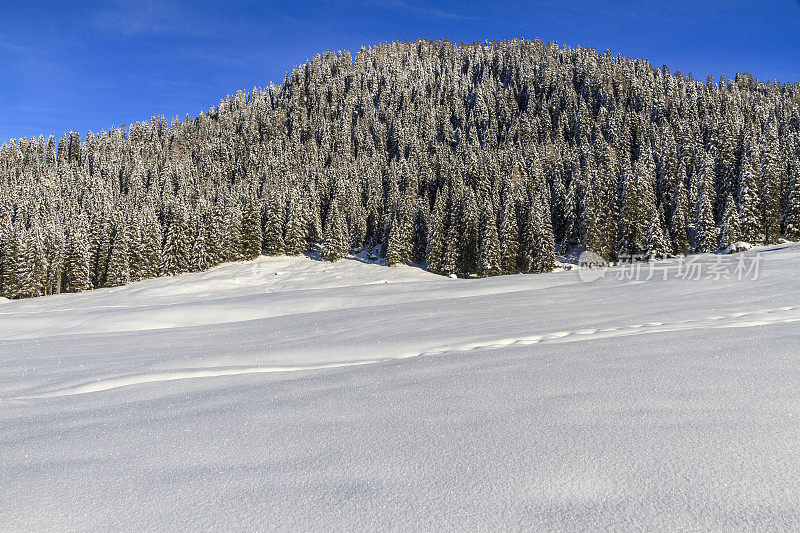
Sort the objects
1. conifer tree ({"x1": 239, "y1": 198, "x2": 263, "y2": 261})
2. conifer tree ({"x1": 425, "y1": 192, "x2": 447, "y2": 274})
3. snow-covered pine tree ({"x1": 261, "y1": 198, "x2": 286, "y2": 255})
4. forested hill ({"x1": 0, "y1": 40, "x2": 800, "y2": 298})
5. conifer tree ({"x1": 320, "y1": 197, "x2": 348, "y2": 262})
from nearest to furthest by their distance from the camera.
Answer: forested hill ({"x1": 0, "y1": 40, "x2": 800, "y2": 298}) → conifer tree ({"x1": 425, "y1": 192, "x2": 447, "y2": 274}) → conifer tree ({"x1": 320, "y1": 197, "x2": 348, "y2": 262}) → conifer tree ({"x1": 239, "y1": 198, "x2": 263, "y2": 261}) → snow-covered pine tree ({"x1": 261, "y1": 198, "x2": 286, "y2": 255})

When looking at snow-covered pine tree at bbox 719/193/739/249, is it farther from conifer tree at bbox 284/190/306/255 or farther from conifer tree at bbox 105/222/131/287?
conifer tree at bbox 105/222/131/287

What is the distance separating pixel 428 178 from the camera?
94.2 metres

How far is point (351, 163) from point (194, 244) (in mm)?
59778

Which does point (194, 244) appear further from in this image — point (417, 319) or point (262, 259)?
point (417, 319)

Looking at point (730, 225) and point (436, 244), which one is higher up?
point (730, 225)

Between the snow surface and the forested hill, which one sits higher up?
the forested hill

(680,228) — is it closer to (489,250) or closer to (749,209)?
(749,209)

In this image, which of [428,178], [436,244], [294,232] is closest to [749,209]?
[436,244]

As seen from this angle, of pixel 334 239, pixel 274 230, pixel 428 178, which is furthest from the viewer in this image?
pixel 428 178

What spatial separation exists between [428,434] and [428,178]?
93520 millimetres

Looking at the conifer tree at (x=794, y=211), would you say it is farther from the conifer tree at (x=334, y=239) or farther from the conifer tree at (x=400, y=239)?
the conifer tree at (x=334, y=239)

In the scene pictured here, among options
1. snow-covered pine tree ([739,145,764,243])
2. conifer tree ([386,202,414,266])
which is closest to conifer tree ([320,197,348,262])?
conifer tree ([386,202,414,266])

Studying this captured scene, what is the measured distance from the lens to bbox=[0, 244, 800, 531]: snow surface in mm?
2412

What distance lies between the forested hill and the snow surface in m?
50.9
